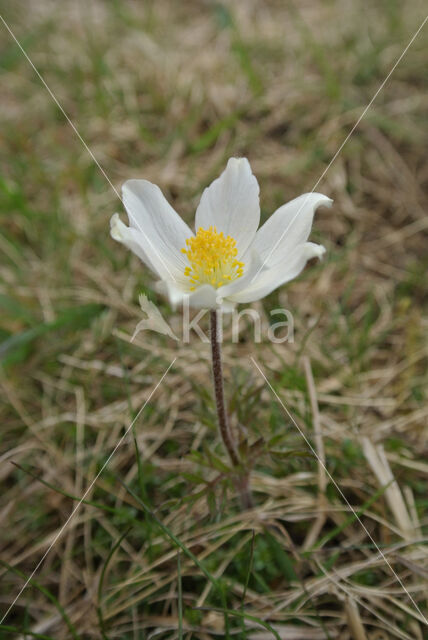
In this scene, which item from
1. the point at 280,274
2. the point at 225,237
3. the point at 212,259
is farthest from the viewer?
the point at 225,237

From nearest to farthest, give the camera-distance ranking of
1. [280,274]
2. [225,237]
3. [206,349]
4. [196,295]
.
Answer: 1. [196,295]
2. [280,274]
3. [225,237]
4. [206,349]

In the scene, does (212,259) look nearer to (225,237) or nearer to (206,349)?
(225,237)

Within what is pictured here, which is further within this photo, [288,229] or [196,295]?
[288,229]

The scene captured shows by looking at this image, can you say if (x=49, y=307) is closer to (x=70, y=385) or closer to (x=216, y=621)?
(x=70, y=385)

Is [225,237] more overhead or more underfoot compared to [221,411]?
more overhead

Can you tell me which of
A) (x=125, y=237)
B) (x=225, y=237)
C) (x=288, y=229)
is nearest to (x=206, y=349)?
(x=225, y=237)

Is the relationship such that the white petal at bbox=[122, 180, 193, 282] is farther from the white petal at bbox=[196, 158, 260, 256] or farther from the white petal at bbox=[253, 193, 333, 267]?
the white petal at bbox=[253, 193, 333, 267]

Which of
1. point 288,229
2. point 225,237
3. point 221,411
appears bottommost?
point 221,411

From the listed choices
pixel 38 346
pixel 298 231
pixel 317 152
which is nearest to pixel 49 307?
pixel 38 346
